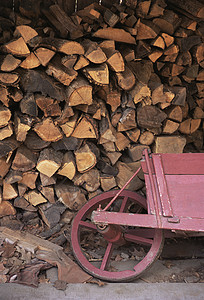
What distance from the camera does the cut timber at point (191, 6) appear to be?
2871mm

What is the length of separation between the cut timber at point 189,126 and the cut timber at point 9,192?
1759 millimetres

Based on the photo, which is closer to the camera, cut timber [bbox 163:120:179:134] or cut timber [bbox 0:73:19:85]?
cut timber [bbox 0:73:19:85]

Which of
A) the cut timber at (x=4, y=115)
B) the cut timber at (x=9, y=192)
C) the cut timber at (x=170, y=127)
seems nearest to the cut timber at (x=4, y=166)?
the cut timber at (x=9, y=192)

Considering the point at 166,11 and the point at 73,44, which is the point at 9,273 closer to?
the point at 73,44

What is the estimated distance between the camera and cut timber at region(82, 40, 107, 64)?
98.2 inches

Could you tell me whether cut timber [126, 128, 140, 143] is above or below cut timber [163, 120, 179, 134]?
above

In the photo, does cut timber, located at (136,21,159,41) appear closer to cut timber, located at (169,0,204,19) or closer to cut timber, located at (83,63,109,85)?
cut timber, located at (169,0,204,19)

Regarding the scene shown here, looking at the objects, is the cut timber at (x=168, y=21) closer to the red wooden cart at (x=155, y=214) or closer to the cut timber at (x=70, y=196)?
the red wooden cart at (x=155, y=214)

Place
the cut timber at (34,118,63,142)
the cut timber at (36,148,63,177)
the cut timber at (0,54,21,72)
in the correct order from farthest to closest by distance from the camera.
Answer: the cut timber at (36,148,63,177)
the cut timber at (34,118,63,142)
the cut timber at (0,54,21,72)

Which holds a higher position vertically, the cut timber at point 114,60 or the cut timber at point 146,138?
the cut timber at point 114,60

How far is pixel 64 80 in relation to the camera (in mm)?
2496

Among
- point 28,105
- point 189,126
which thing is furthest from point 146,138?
point 28,105

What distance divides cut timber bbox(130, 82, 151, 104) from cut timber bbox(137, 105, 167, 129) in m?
0.10

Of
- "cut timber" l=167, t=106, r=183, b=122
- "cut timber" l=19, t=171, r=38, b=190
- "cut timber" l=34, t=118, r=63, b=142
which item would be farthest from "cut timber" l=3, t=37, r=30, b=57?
"cut timber" l=167, t=106, r=183, b=122
